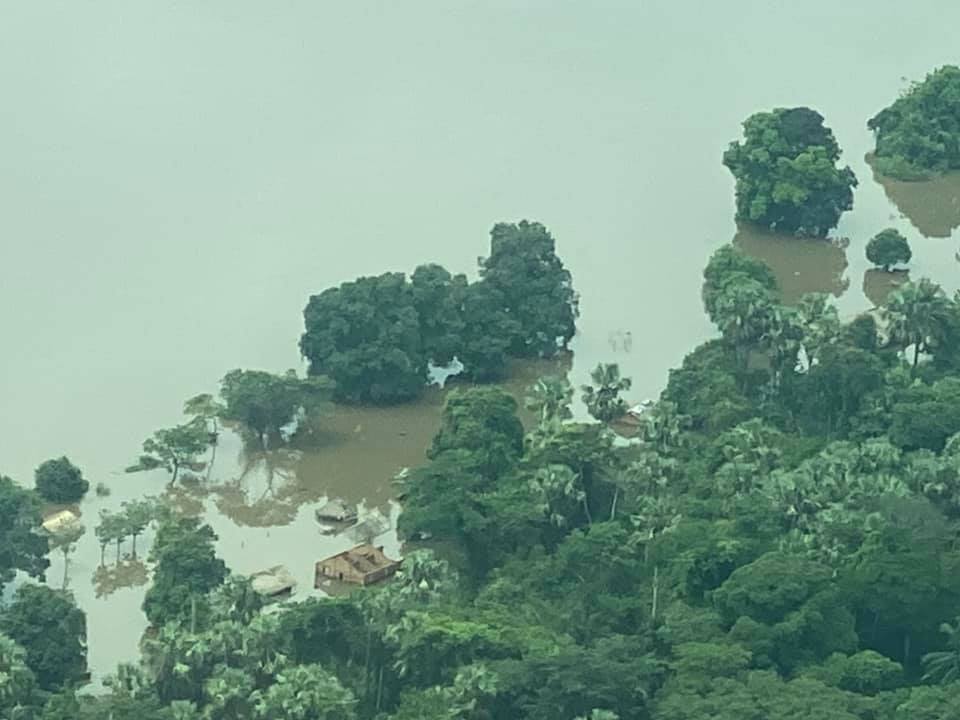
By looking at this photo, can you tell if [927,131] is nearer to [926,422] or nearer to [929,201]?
[929,201]

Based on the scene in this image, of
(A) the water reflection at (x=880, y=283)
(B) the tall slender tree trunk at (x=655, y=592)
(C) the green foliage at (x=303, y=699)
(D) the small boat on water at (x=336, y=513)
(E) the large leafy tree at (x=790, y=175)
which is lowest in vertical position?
(C) the green foliage at (x=303, y=699)

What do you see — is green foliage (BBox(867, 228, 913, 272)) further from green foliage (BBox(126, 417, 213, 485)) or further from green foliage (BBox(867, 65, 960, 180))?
green foliage (BBox(126, 417, 213, 485))

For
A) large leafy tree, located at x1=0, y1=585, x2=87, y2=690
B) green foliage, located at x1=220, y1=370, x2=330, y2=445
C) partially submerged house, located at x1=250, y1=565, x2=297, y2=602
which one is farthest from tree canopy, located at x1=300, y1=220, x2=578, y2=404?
large leafy tree, located at x1=0, y1=585, x2=87, y2=690

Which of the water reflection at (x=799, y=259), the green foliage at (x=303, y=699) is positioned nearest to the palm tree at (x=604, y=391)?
the water reflection at (x=799, y=259)

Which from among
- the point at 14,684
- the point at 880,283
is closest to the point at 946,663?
the point at 14,684

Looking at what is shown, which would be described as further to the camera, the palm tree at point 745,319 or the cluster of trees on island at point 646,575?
the palm tree at point 745,319

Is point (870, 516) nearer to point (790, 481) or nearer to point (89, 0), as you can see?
point (790, 481)

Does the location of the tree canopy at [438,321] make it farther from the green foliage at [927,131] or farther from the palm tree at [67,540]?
the green foliage at [927,131]

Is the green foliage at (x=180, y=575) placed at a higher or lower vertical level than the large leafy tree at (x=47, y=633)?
higher
